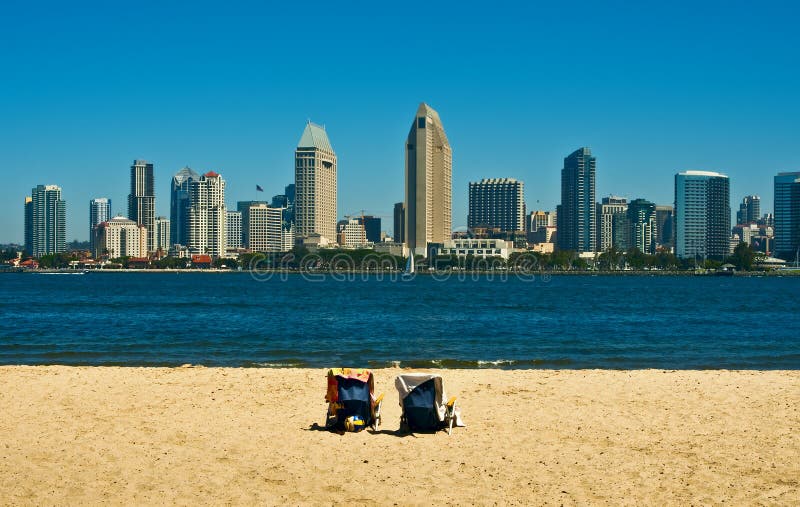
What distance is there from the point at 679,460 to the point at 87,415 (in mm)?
11283

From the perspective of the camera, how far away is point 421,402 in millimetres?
14992

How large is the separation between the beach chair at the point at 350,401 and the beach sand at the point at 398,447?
390 millimetres

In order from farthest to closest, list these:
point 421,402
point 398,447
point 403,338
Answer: point 403,338 → point 421,402 → point 398,447

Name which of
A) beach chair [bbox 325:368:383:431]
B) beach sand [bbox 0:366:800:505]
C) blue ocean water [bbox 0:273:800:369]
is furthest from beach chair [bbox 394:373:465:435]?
blue ocean water [bbox 0:273:800:369]

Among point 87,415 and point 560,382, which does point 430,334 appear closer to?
point 560,382

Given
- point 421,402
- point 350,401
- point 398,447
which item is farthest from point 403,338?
point 398,447

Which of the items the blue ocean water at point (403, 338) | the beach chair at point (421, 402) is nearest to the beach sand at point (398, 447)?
the beach chair at point (421, 402)

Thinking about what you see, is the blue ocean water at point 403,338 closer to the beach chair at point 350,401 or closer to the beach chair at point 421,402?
the beach chair at point 350,401

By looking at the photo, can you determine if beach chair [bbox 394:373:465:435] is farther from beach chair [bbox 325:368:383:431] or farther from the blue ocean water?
the blue ocean water

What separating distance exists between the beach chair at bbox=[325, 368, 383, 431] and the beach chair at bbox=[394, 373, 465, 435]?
0.65 metres

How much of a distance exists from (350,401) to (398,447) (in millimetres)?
1657

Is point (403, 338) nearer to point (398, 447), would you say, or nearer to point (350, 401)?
point (350, 401)

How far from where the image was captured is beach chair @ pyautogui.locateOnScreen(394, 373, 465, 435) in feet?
48.9

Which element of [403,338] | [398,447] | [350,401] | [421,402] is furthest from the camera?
[403,338]
